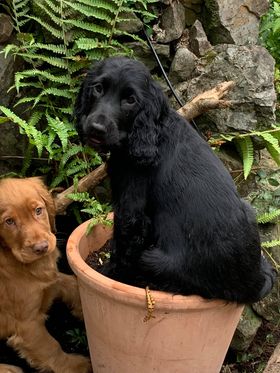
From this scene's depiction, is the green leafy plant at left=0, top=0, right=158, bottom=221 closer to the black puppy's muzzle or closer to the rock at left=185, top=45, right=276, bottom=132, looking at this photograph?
the rock at left=185, top=45, right=276, bottom=132

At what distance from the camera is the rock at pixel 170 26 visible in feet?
16.6

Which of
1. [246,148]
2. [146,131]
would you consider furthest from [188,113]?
[146,131]

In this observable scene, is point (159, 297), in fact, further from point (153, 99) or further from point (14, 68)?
point (14, 68)

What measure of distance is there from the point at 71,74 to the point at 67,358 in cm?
237

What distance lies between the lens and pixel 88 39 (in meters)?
4.52

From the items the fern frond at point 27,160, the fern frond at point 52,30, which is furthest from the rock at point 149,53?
the fern frond at point 27,160

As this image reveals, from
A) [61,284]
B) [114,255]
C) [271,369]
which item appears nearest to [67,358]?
[61,284]

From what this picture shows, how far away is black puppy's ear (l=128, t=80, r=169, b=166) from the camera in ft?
10.4

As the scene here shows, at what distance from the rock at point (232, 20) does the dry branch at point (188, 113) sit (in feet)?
3.20

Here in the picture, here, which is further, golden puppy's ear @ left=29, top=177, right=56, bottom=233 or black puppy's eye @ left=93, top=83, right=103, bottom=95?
golden puppy's ear @ left=29, top=177, right=56, bottom=233

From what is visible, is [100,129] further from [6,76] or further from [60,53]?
[6,76]

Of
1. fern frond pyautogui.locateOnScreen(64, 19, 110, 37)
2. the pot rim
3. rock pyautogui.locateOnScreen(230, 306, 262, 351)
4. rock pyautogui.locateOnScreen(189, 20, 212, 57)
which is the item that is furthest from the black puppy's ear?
rock pyautogui.locateOnScreen(189, 20, 212, 57)

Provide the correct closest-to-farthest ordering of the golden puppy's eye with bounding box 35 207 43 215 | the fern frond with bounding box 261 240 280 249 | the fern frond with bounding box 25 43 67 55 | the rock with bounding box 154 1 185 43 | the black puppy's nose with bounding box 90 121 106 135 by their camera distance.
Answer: the black puppy's nose with bounding box 90 121 106 135 < the golden puppy's eye with bounding box 35 207 43 215 < the fern frond with bounding box 261 240 280 249 < the fern frond with bounding box 25 43 67 55 < the rock with bounding box 154 1 185 43

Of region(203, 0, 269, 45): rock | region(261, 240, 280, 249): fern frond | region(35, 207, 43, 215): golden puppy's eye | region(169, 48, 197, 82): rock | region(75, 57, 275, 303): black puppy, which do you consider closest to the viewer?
region(75, 57, 275, 303): black puppy
